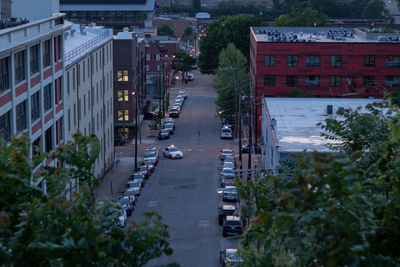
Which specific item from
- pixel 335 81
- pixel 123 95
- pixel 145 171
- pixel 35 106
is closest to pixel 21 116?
pixel 35 106

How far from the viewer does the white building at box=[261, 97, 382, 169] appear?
117ft

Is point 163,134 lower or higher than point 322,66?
lower

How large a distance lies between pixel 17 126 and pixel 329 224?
2359cm

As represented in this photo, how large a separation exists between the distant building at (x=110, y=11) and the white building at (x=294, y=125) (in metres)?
97.6

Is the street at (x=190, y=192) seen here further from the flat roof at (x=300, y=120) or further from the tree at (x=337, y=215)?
the tree at (x=337, y=215)

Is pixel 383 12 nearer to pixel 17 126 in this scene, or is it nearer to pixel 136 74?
pixel 136 74

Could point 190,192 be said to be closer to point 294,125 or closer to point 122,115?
point 294,125

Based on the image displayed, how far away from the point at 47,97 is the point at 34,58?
3.58m

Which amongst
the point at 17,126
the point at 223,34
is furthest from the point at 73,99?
the point at 223,34

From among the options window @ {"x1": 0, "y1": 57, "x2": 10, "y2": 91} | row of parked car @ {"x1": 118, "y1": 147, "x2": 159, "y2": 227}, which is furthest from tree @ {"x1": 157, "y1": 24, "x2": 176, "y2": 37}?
window @ {"x1": 0, "y1": 57, "x2": 10, "y2": 91}

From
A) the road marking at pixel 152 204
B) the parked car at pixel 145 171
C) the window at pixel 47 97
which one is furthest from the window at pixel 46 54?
the parked car at pixel 145 171

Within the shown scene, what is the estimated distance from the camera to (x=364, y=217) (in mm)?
7934

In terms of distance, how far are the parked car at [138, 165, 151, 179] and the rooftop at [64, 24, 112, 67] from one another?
10415 mm

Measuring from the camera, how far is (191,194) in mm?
51812
